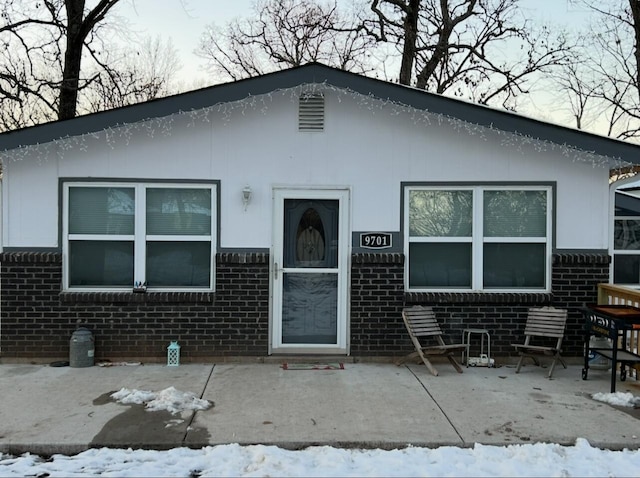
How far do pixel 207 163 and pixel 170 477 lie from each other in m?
4.12

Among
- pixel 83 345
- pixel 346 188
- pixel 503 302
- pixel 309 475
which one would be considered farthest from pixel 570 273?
pixel 83 345

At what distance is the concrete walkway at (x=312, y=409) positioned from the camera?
491 centimetres

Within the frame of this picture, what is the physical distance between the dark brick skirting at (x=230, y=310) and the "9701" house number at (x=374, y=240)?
130 mm

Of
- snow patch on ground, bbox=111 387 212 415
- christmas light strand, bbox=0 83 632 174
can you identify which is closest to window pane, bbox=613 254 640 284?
christmas light strand, bbox=0 83 632 174

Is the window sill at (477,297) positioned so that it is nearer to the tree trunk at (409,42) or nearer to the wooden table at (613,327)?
the wooden table at (613,327)

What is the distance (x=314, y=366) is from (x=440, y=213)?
2.53m

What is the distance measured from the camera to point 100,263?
7434 mm

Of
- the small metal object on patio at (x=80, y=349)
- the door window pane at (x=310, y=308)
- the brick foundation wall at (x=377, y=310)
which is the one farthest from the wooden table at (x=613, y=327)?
the small metal object on patio at (x=80, y=349)

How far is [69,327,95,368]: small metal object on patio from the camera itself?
23.2 ft

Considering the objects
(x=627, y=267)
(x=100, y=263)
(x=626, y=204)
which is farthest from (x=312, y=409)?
(x=626, y=204)

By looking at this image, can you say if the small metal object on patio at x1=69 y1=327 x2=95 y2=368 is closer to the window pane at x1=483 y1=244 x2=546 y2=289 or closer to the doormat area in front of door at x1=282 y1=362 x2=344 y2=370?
the doormat area in front of door at x1=282 y1=362 x2=344 y2=370

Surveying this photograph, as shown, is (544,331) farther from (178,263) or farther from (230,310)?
(178,263)

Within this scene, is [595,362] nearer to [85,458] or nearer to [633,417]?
[633,417]

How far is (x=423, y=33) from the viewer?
20.2m
